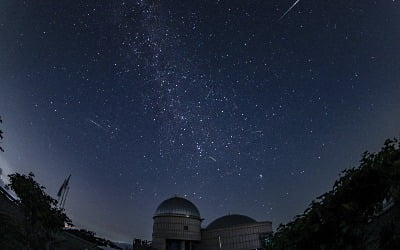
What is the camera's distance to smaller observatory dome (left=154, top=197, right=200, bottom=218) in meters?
62.8

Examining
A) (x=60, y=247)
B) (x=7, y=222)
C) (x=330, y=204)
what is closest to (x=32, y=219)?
(x=7, y=222)

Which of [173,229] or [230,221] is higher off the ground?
[230,221]

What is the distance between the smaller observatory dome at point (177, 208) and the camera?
206ft

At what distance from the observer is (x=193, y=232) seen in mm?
62750

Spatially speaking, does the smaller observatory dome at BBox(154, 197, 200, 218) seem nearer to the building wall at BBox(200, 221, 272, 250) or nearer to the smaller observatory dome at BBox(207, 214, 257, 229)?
the building wall at BBox(200, 221, 272, 250)

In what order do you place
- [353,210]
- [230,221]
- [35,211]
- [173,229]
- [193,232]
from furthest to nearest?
[230,221], [193,232], [173,229], [35,211], [353,210]

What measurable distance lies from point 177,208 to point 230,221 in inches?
473

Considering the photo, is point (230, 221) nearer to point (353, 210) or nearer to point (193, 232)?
point (193, 232)

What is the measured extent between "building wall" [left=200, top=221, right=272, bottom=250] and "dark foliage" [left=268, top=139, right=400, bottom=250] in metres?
58.8

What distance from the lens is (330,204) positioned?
622 cm

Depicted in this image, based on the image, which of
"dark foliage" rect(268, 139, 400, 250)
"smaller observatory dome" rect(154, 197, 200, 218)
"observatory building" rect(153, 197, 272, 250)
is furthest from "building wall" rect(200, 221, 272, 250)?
"dark foliage" rect(268, 139, 400, 250)

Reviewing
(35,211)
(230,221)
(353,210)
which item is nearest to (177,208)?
(230,221)

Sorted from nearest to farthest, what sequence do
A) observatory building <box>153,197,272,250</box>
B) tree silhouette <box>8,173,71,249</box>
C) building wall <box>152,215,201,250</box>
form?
tree silhouette <box>8,173,71,249</box> < building wall <box>152,215,201,250</box> < observatory building <box>153,197,272,250</box>

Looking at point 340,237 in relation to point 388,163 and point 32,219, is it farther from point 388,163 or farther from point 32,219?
point 32,219
